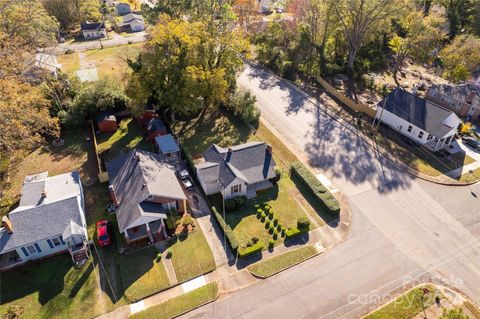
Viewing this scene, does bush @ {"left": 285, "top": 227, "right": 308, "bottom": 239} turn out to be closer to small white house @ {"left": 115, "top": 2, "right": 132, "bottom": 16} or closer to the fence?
the fence

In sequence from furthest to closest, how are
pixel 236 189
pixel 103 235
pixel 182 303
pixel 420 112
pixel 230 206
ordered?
pixel 420 112 → pixel 236 189 → pixel 230 206 → pixel 103 235 → pixel 182 303

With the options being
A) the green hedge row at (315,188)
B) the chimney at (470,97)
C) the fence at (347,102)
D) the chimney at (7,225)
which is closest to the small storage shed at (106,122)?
the chimney at (7,225)

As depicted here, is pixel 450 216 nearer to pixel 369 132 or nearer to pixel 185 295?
pixel 369 132

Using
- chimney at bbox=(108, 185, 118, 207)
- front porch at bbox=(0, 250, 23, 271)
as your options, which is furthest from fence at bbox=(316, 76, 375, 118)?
front porch at bbox=(0, 250, 23, 271)

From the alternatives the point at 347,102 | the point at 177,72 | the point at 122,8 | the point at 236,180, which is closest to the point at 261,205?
the point at 236,180

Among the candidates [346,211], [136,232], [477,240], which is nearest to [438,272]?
[477,240]

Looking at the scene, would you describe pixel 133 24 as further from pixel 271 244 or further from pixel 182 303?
pixel 182 303
